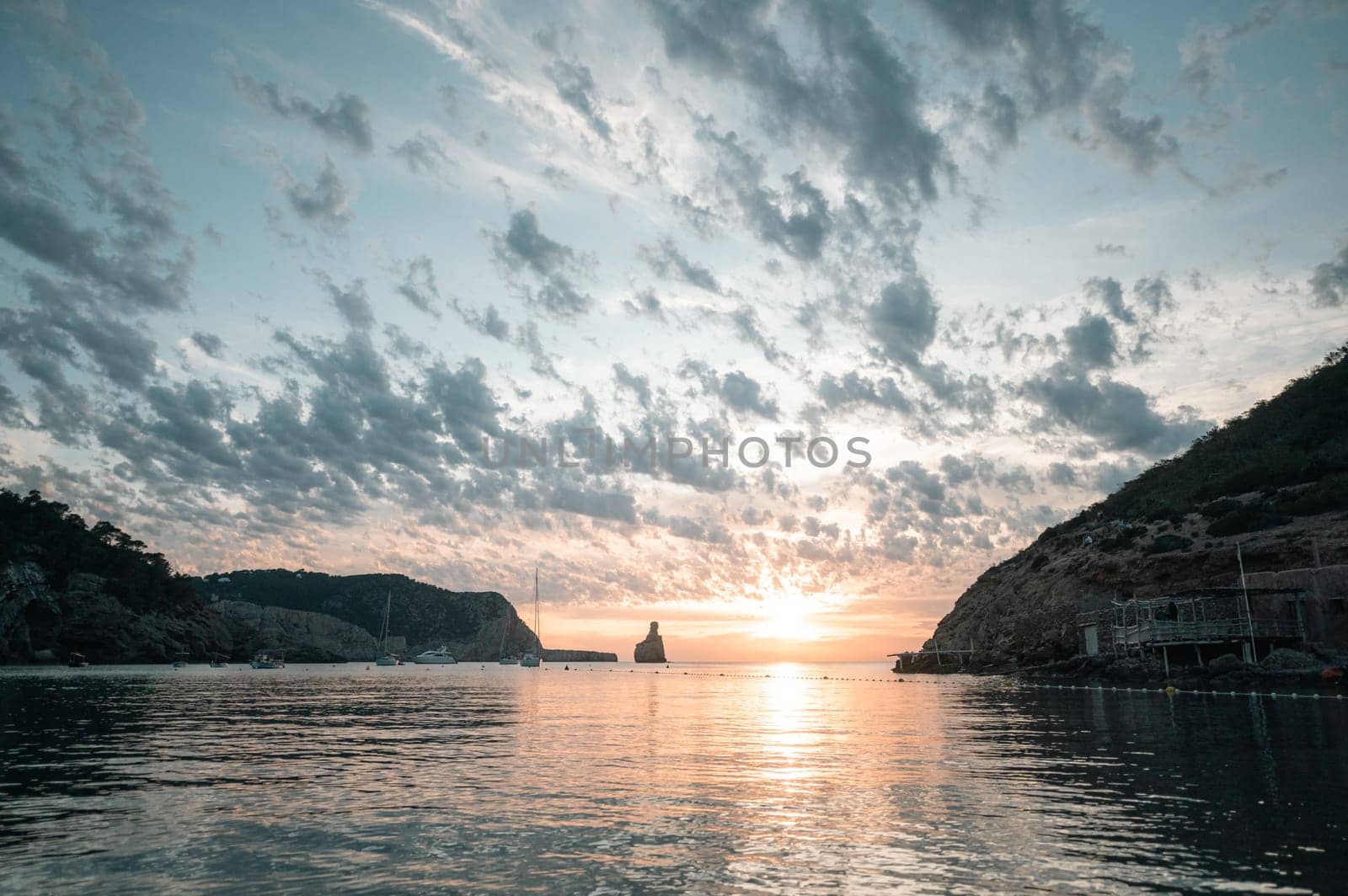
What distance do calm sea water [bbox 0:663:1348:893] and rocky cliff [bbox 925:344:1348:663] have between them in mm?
51558

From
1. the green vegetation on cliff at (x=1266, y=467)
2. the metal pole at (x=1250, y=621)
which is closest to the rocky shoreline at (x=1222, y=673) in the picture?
the metal pole at (x=1250, y=621)

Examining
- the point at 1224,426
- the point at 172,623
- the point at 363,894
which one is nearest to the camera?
the point at 363,894

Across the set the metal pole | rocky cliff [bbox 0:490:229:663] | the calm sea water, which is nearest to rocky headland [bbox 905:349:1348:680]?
the metal pole

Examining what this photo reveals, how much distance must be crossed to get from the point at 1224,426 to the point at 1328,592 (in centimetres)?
9700

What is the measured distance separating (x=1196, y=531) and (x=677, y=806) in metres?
98.5

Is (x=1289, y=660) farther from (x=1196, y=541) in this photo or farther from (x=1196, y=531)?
(x=1196, y=531)

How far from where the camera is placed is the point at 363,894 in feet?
43.5

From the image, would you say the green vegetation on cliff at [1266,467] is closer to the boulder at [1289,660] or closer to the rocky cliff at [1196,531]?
the rocky cliff at [1196,531]

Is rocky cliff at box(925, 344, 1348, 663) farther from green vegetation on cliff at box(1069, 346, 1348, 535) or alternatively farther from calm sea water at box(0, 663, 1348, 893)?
calm sea water at box(0, 663, 1348, 893)

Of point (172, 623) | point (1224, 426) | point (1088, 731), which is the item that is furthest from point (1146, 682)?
point (172, 623)

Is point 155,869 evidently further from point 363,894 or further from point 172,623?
point 172,623

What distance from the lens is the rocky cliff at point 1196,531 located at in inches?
3403

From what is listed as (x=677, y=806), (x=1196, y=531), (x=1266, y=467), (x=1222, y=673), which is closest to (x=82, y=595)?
(x=677, y=806)

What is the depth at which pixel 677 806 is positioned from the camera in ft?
70.8
